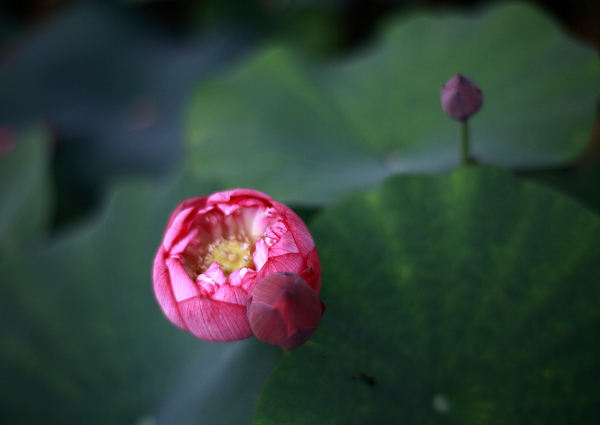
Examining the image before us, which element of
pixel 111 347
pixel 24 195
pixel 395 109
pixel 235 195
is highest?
pixel 235 195

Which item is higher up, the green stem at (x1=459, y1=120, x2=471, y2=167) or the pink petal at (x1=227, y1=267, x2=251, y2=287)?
the green stem at (x1=459, y1=120, x2=471, y2=167)

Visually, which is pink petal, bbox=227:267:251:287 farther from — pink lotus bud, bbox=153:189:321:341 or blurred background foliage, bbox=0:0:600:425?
blurred background foliage, bbox=0:0:600:425

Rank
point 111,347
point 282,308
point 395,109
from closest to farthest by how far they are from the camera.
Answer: point 282,308 < point 111,347 < point 395,109

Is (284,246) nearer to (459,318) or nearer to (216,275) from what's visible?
(216,275)

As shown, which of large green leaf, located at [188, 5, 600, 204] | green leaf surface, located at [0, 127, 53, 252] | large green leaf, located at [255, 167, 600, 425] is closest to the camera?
large green leaf, located at [255, 167, 600, 425]

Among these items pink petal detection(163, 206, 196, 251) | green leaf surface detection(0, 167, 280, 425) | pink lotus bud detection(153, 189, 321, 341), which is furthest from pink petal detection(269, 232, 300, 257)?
green leaf surface detection(0, 167, 280, 425)

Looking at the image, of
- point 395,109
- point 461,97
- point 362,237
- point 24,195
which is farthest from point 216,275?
point 24,195
